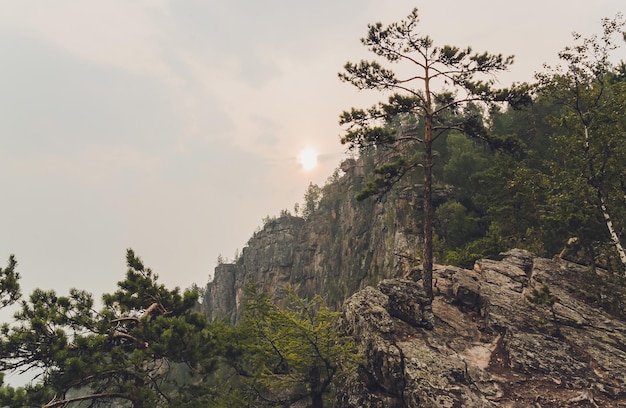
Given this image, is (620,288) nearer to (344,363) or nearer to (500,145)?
(500,145)

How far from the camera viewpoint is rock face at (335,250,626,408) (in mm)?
10492

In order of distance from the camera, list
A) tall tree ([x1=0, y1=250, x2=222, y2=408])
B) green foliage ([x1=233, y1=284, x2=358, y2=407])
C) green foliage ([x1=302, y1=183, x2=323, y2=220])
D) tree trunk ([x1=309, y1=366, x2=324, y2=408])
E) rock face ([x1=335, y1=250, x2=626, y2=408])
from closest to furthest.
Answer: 1. tall tree ([x1=0, y1=250, x2=222, y2=408])
2. rock face ([x1=335, y1=250, x2=626, y2=408])
3. green foliage ([x1=233, y1=284, x2=358, y2=407])
4. tree trunk ([x1=309, y1=366, x2=324, y2=408])
5. green foliage ([x1=302, y1=183, x2=323, y2=220])

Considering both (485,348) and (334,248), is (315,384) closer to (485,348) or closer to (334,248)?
(485,348)

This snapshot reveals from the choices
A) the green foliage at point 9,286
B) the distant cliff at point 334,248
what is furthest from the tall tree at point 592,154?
the distant cliff at point 334,248

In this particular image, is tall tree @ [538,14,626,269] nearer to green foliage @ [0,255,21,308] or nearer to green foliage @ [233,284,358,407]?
green foliage @ [233,284,358,407]

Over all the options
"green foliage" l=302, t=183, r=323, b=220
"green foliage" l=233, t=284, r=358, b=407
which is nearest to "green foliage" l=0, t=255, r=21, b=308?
"green foliage" l=233, t=284, r=358, b=407

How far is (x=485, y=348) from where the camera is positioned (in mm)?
12750

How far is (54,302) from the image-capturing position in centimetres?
1035

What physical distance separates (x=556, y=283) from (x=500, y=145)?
6.84 meters

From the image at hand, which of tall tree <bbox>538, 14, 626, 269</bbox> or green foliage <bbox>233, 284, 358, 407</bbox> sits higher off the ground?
tall tree <bbox>538, 14, 626, 269</bbox>

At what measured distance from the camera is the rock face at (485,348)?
10.5 metres

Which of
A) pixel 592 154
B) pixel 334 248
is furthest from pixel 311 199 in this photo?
pixel 592 154

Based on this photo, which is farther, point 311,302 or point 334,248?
point 334,248

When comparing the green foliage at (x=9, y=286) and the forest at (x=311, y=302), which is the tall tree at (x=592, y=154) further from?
the green foliage at (x=9, y=286)
